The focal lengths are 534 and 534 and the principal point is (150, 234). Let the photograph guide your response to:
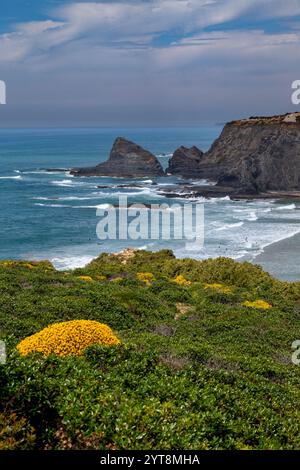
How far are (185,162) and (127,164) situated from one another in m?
15.6

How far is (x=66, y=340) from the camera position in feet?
37.0

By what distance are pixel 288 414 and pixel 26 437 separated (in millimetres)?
4847

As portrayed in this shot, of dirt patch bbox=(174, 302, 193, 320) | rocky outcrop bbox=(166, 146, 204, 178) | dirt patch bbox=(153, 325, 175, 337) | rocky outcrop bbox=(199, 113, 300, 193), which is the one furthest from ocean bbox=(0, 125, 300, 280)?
dirt patch bbox=(153, 325, 175, 337)

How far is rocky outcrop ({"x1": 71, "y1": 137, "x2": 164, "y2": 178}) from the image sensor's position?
138375 mm

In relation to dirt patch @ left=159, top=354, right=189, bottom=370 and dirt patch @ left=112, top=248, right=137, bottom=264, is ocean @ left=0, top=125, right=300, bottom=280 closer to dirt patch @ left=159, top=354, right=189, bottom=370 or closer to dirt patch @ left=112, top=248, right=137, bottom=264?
dirt patch @ left=112, top=248, right=137, bottom=264

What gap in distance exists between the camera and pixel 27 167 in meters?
163

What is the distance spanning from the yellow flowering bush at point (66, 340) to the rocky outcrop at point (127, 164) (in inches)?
4963

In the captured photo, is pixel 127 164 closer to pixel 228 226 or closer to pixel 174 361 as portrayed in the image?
pixel 228 226

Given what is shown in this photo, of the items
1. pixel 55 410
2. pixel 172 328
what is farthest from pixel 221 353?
pixel 55 410

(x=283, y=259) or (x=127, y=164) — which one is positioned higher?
(x=127, y=164)

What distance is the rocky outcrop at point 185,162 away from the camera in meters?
135

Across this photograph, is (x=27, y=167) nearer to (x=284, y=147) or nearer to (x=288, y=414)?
(x=284, y=147)

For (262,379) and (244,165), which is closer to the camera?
(262,379)

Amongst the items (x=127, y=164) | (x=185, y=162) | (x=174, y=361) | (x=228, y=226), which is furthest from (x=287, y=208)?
(x=174, y=361)
